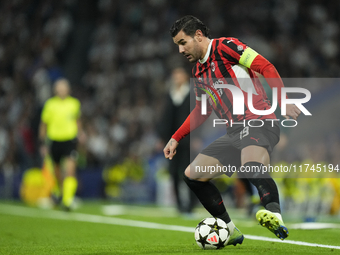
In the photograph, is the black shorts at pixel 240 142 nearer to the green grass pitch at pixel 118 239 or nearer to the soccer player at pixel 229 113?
the soccer player at pixel 229 113

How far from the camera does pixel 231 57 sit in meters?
3.89

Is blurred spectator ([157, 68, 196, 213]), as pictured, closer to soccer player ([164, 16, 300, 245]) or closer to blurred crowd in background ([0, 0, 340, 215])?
soccer player ([164, 16, 300, 245])

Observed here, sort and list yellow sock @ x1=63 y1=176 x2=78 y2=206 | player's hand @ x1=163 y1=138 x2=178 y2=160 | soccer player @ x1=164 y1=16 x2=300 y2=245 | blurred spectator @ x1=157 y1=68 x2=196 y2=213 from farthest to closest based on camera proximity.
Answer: yellow sock @ x1=63 y1=176 x2=78 y2=206, blurred spectator @ x1=157 y1=68 x2=196 y2=213, player's hand @ x1=163 y1=138 x2=178 y2=160, soccer player @ x1=164 y1=16 x2=300 y2=245

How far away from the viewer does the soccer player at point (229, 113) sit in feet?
11.9

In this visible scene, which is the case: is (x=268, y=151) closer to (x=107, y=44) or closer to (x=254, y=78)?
(x=254, y=78)

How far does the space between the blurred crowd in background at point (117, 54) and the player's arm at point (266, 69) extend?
8806mm

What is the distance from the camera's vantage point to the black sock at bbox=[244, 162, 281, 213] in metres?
3.48

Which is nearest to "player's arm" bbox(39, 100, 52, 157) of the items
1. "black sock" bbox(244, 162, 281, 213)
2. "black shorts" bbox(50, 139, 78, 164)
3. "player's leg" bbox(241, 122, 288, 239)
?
"black shorts" bbox(50, 139, 78, 164)

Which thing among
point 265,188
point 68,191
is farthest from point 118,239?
point 68,191

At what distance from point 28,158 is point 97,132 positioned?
2.81 metres

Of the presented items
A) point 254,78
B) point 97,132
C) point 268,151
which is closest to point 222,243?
point 268,151

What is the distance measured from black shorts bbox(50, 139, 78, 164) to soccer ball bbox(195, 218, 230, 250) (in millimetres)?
5389

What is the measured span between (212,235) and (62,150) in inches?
220

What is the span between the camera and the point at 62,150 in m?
9.10
